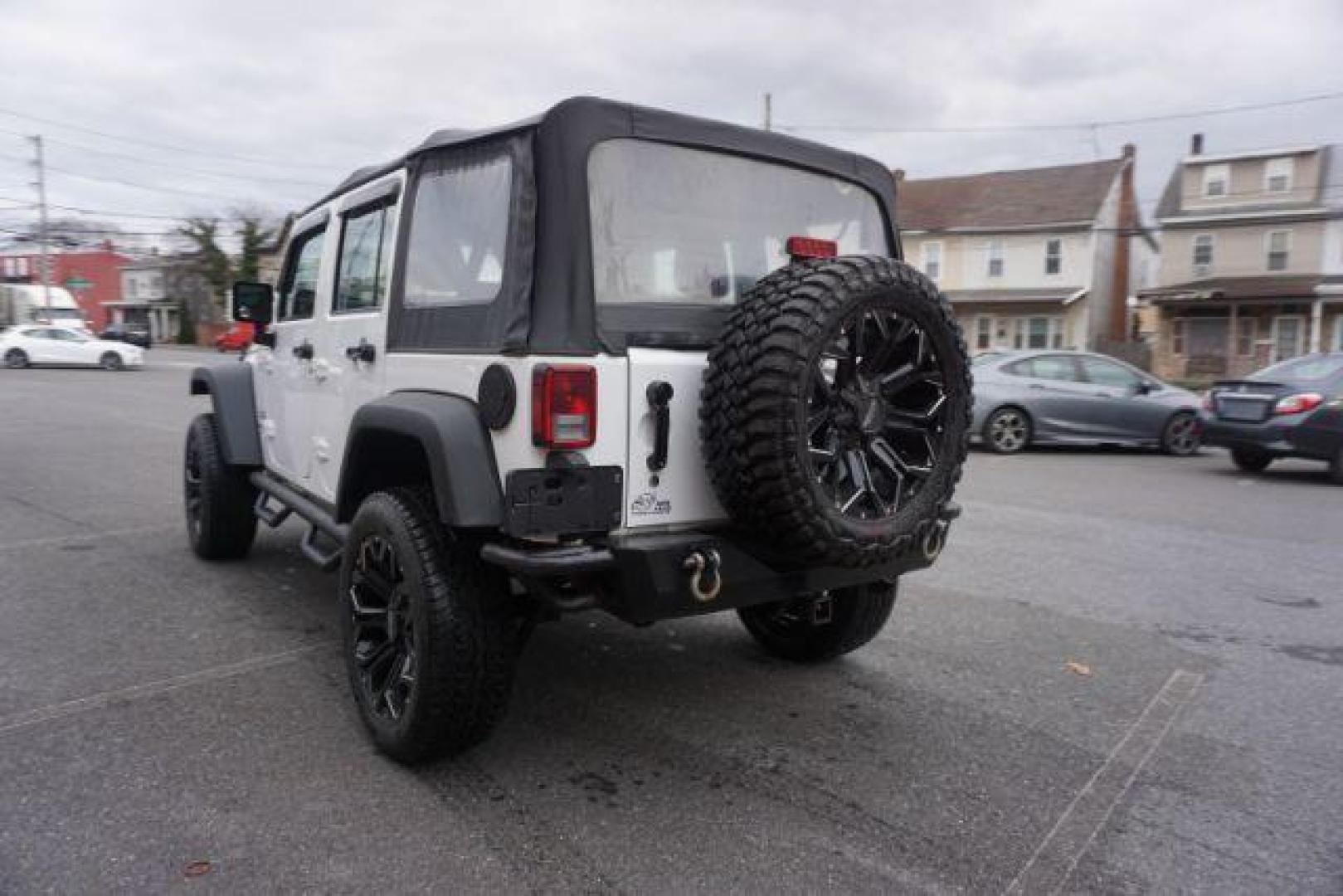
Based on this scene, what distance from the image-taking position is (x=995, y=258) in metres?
35.2

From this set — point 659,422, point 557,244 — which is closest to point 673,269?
point 557,244

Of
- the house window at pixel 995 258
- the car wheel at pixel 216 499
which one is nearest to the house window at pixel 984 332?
the house window at pixel 995 258

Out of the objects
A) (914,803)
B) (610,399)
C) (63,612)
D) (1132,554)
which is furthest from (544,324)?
(1132,554)

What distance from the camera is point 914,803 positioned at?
3027 millimetres

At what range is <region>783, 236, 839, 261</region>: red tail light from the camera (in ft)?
10.7

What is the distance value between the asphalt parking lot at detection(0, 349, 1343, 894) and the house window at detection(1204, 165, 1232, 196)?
102 feet

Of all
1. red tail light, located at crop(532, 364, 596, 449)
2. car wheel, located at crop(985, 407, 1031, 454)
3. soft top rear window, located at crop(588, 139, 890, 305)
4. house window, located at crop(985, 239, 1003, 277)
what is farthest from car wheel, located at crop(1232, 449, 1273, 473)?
house window, located at crop(985, 239, 1003, 277)

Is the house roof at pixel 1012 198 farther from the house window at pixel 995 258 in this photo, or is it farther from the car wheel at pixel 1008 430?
the car wheel at pixel 1008 430

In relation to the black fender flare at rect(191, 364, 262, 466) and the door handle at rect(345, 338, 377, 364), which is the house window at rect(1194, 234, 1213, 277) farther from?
the door handle at rect(345, 338, 377, 364)

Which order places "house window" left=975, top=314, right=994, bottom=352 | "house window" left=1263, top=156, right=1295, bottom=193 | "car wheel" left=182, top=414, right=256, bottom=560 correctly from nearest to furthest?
1. "car wheel" left=182, top=414, right=256, bottom=560
2. "house window" left=1263, top=156, right=1295, bottom=193
3. "house window" left=975, top=314, right=994, bottom=352

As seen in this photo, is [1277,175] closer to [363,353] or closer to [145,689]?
[363,353]

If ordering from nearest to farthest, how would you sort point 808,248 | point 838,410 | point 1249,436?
1. point 838,410
2. point 808,248
3. point 1249,436

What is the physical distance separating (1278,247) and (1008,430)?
78.9 ft

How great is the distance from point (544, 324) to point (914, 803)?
6.13ft
